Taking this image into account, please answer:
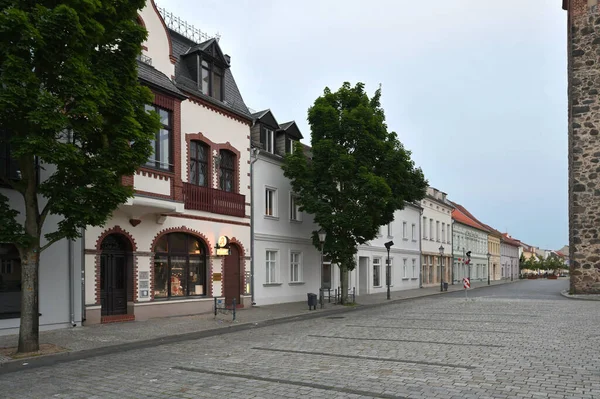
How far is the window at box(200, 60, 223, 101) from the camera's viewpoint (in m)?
22.2

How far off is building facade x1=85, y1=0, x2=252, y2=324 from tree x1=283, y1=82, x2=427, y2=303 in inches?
124

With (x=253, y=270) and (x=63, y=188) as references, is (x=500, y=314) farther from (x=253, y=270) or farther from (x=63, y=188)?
Answer: (x=63, y=188)

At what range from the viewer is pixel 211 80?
73.8ft

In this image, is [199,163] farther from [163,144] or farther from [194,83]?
[194,83]

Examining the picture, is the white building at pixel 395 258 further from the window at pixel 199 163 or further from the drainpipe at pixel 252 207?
the window at pixel 199 163

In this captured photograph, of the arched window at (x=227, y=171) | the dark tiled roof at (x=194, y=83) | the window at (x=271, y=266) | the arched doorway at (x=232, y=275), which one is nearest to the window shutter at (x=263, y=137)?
the dark tiled roof at (x=194, y=83)

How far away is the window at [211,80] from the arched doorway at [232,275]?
6399mm

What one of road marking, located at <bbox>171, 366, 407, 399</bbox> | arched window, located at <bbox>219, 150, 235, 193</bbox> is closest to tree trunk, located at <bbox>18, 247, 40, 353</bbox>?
road marking, located at <bbox>171, 366, 407, 399</bbox>

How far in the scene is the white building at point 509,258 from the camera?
3474 inches

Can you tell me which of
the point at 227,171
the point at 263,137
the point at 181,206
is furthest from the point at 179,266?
the point at 263,137

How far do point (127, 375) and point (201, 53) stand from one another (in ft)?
50.8

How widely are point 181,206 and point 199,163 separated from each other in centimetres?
297

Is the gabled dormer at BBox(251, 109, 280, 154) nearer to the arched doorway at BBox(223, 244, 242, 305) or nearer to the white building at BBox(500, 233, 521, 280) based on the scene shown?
the arched doorway at BBox(223, 244, 242, 305)

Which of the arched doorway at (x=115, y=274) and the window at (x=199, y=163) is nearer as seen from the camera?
the arched doorway at (x=115, y=274)
